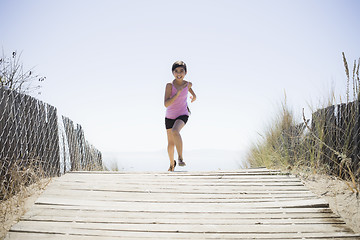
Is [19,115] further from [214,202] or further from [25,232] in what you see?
[214,202]

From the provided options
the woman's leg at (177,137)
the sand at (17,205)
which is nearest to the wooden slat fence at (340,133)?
the woman's leg at (177,137)

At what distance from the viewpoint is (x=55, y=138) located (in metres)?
4.03

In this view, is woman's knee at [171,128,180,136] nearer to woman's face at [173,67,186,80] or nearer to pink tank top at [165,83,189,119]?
pink tank top at [165,83,189,119]

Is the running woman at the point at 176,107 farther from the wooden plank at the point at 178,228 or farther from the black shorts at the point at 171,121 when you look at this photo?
the wooden plank at the point at 178,228

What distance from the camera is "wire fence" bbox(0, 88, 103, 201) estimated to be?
2.96 meters

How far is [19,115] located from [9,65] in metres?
4.10

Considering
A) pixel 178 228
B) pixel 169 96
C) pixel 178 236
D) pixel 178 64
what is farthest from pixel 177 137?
pixel 178 236

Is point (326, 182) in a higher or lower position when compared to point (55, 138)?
lower

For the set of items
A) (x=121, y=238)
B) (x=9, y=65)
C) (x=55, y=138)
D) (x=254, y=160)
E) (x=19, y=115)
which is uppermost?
(x=9, y=65)

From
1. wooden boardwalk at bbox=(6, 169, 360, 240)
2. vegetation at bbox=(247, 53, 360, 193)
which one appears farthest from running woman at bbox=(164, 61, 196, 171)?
vegetation at bbox=(247, 53, 360, 193)

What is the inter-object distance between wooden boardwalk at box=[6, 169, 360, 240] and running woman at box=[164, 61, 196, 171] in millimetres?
707

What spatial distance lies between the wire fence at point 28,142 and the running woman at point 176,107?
1649mm

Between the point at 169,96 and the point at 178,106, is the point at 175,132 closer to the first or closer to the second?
the point at 178,106

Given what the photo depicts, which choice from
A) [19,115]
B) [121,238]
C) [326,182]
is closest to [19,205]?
[19,115]
